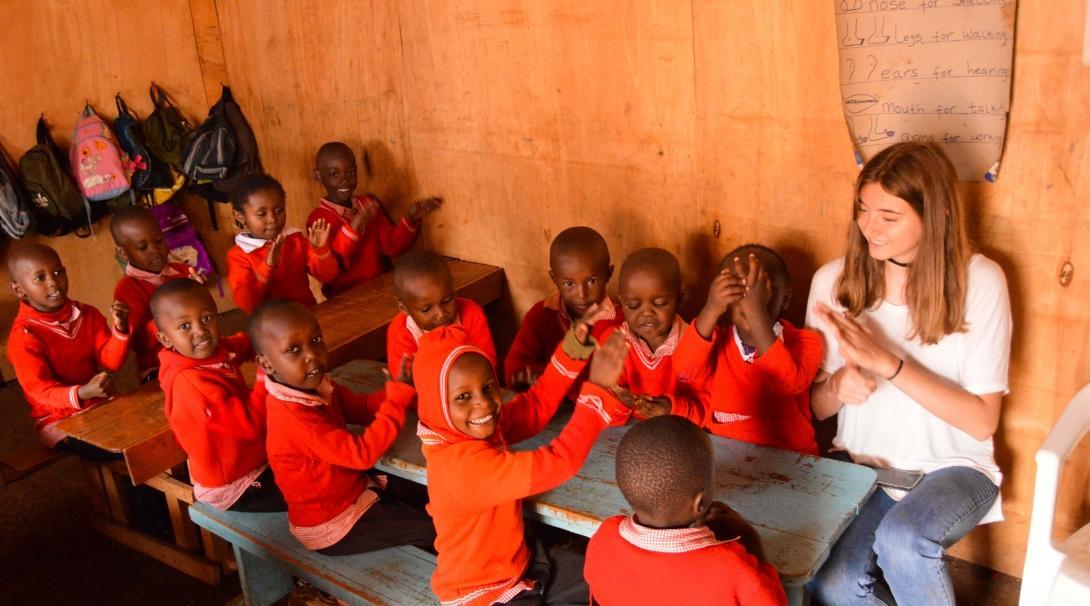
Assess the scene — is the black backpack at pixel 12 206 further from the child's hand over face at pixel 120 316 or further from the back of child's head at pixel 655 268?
the back of child's head at pixel 655 268

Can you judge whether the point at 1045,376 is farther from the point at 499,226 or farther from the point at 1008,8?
the point at 499,226

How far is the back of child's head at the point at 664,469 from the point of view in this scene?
175 cm

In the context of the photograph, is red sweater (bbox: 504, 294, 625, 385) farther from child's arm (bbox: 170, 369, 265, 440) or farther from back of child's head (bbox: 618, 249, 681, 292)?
child's arm (bbox: 170, 369, 265, 440)

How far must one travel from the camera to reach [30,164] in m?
4.85

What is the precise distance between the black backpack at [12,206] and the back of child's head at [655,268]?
3.80 meters

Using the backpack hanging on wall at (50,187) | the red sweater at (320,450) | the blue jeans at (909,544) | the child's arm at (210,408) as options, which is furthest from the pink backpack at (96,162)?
the blue jeans at (909,544)

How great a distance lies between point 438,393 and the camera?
2.21 meters

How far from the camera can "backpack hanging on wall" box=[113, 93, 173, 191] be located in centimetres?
514

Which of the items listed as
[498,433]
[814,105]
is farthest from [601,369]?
[814,105]

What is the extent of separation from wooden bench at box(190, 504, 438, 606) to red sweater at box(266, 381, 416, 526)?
0.41ft

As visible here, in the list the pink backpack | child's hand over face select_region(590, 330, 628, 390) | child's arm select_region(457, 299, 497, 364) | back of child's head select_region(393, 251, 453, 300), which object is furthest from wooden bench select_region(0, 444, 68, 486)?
child's hand over face select_region(590, 330, 628, 390)

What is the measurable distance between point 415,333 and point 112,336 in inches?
54.4

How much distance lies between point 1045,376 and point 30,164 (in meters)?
5.17

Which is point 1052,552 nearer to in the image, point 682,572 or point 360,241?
point 682,572
